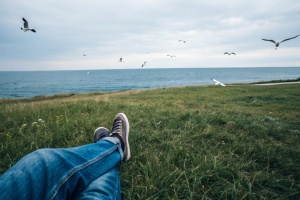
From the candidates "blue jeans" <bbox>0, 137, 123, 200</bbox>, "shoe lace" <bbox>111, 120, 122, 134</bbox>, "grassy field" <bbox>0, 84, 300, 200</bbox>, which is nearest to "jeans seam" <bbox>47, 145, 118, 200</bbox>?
"blue jeans" <bbox>0, 137, 123, 200</bbox>

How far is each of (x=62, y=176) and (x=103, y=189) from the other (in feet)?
1.15

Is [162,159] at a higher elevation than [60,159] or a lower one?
lower

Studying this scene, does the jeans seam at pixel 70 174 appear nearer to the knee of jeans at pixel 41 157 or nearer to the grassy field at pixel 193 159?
the knee of jeans at pixel 41 157

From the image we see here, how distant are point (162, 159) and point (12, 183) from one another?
150cm

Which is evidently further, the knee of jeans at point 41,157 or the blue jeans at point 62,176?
the knee of jeans at point 41,157

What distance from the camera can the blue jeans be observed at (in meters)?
0.97

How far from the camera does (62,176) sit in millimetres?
1119

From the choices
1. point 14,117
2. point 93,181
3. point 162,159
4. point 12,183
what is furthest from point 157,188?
point 14,117

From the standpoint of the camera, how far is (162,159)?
1909 millimetres

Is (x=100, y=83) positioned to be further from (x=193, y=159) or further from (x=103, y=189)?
(x=103, y=189)

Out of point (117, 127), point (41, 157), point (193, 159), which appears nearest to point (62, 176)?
point (41, 157)

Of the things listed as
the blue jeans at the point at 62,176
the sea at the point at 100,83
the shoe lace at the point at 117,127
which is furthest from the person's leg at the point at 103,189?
the sea at the point at 100,83

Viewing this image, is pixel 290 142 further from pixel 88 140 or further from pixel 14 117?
pixel 14 117

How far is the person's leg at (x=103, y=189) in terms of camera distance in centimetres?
108
